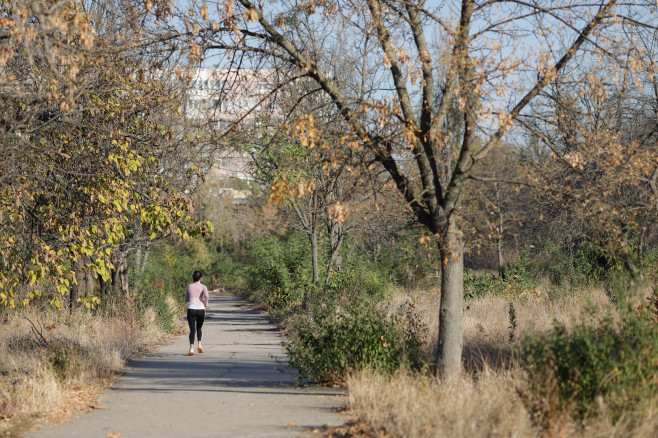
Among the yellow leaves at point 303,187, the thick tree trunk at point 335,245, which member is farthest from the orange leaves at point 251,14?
the thick tree trunk at point 335,245

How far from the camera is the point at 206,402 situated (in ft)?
33.2

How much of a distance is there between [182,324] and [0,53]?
1851 cm

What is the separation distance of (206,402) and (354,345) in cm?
219

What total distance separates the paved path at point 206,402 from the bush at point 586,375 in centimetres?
234

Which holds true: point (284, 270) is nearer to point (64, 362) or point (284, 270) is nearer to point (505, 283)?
point (505, 283)

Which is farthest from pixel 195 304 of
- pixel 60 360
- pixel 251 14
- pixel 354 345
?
pixel 251 14

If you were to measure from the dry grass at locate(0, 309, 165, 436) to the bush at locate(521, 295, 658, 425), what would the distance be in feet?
17.9

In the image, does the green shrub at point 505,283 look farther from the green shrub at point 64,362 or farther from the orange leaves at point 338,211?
the orange leaves at point 338,211

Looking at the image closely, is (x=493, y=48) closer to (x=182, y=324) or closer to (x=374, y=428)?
(x=374, y=428)

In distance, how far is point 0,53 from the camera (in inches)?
310

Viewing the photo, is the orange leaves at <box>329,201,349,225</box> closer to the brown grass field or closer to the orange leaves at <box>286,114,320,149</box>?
the orange leaves at <box>286,114,320,149</box>

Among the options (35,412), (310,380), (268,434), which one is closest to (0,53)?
(35,412)

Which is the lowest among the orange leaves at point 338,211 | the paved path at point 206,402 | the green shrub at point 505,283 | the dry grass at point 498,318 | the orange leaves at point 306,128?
the paved path at point 206,402

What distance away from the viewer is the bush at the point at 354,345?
1073 cm
